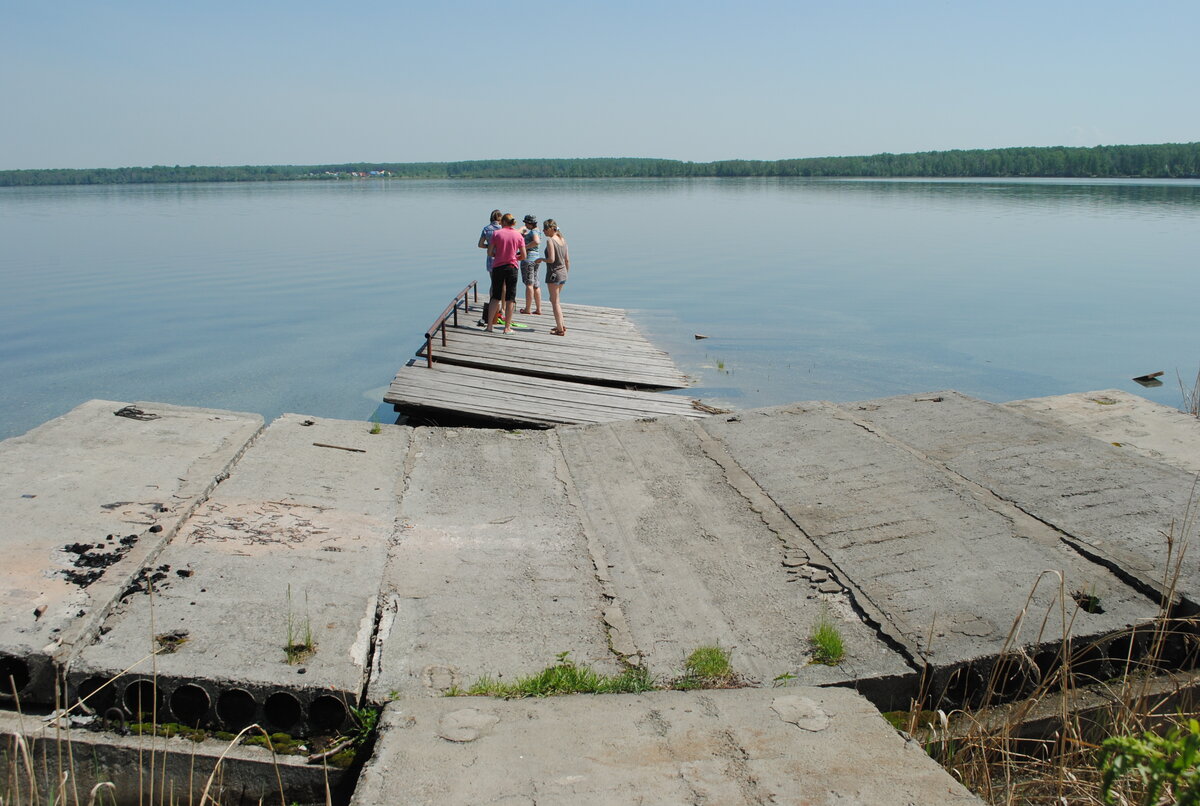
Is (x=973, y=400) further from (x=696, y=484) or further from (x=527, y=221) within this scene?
(x=527, y=221)

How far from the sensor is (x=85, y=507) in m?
5.19

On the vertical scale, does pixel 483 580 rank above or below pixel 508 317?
below

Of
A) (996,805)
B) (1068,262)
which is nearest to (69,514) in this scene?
(996,805)

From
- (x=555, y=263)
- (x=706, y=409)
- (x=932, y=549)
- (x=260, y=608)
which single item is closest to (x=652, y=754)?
(x=260, y=608)

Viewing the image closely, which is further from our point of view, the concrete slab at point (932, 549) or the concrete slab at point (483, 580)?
the concrete slab at point (932, 549)

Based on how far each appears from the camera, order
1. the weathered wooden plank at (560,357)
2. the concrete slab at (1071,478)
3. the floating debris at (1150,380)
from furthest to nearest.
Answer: the floating debris at (1150,380)
the weathered wooden plank at (560,357)
the concrete slab at (1071,478)

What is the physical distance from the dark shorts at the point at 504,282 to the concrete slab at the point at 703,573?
653cm

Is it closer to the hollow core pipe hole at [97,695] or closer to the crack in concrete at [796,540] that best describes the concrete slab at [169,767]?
the hollow core pipe hole at [97,695]

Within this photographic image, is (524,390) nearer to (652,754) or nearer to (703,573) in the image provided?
(703,573)

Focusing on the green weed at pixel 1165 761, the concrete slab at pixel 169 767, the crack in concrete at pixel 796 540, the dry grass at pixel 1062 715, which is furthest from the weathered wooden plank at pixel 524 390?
the green weed at pixel 1165 761

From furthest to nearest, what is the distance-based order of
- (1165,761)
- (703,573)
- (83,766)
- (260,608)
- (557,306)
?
(557,306)
(703,573)
(260,608)
(83,766)
(1165,761)

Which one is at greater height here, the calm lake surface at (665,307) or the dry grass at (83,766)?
the calm lake surface at (665,307)

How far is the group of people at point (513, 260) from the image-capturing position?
13.2 metres

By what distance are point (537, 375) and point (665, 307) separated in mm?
10401
